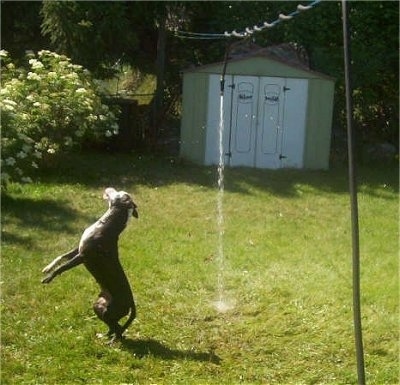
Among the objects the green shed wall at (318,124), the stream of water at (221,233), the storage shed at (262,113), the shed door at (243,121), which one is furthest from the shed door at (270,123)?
the stream of water at (221,233)

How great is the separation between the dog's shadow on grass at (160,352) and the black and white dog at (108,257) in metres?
0.25

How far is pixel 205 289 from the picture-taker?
20.5 ft

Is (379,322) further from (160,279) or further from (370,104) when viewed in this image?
(370,104)

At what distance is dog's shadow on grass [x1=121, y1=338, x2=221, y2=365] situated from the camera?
4844 mm

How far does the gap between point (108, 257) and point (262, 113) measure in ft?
27.2

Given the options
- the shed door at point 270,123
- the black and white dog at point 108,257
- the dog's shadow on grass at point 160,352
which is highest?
the shed door at point 270,123

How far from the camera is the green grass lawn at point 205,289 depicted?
476 cm

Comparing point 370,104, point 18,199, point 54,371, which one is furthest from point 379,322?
point 370,104

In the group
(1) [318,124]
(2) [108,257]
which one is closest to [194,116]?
(1) [318,124]

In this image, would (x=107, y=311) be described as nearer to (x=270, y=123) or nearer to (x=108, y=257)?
(x=108, y=257)

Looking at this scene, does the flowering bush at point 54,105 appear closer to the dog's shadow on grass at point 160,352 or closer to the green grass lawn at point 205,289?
the green grass lawn at point 205,289

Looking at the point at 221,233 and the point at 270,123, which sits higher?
the point at 270,123

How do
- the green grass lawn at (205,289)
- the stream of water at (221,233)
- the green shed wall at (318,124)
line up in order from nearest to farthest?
the green grass lawn at (205,289)
the stream of water at (221,233)
the green shed wall at (318,124)

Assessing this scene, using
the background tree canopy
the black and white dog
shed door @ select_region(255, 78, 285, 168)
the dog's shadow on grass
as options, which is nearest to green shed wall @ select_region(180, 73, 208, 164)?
shed door @ select_region(255, 78, 285, 168)
